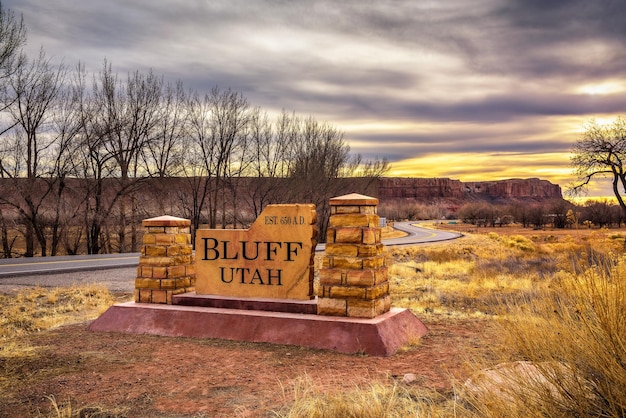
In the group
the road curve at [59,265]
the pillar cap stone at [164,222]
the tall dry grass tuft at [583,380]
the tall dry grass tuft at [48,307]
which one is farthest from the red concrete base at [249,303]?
the road curve at [59,265]

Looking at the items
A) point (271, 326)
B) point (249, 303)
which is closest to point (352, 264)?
point (271, 326)

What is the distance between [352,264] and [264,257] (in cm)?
155

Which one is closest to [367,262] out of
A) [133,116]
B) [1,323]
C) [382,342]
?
[382,342]

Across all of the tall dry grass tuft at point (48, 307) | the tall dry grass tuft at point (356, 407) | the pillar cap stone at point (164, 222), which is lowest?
the tall dry grass tuft at point (48, 307)

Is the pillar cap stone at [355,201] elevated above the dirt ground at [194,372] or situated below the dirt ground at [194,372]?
above

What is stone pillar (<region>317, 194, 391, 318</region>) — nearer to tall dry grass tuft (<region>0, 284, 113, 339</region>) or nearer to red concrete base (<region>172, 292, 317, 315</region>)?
red concrete base (<region>172, 292, 317, 315</region>)

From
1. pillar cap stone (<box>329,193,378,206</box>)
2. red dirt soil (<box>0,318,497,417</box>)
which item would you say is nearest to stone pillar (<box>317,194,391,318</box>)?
pillar cap stone (<box>329,193,378,206</box>)

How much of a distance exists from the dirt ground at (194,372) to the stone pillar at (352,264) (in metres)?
0.72

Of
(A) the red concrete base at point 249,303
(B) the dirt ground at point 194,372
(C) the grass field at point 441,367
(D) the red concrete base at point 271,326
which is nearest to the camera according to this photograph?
(C) the grass field at point 441,367

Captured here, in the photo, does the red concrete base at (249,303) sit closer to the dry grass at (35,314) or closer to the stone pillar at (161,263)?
the stone pillar at (161,263)

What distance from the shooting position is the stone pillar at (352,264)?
7078 mm

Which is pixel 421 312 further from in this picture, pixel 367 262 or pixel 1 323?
pixel 1 323

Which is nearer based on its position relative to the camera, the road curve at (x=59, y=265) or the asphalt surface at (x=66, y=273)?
the asphalt surface at (x=66, y=273)

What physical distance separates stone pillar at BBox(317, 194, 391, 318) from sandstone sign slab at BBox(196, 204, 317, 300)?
23.8 inches
